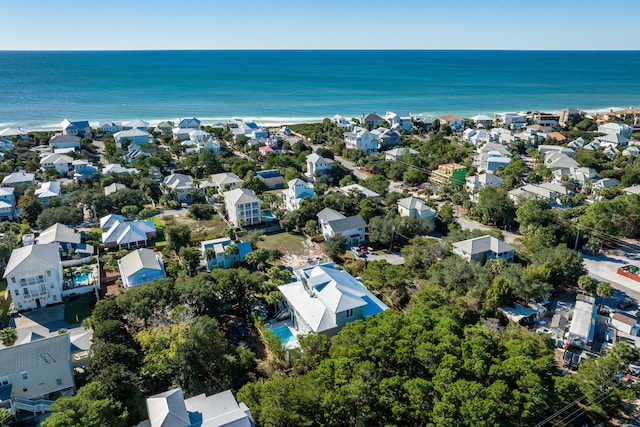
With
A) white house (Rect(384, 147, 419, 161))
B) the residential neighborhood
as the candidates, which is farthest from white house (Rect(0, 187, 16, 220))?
white house (Rect(384, 147, 419, 161))

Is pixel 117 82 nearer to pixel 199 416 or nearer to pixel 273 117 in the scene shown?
pixel 273 117

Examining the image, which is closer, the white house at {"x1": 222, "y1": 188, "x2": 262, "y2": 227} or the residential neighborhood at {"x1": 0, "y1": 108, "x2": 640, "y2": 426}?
the residential neighborhood at {"x1": 0, "y1": 108, "x2": 640, "y2": 426}

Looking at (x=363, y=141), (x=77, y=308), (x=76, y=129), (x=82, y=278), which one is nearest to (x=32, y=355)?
(x=77, y=308)

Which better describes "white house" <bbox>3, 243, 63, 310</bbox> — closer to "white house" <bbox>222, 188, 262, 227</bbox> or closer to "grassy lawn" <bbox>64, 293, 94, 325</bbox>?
"grassy lawn" <bbox>64, 293, 94, 325</bbox>

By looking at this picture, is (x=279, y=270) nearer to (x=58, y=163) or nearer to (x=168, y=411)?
(x=168, y=411)

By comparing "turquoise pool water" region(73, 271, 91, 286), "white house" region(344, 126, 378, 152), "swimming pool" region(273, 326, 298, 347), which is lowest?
"swimming pool" region(273, 326, 298, 347)

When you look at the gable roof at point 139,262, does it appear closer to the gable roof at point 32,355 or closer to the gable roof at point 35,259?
the gable roof at point 35,259

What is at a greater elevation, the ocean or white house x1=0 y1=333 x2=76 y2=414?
the ocean
